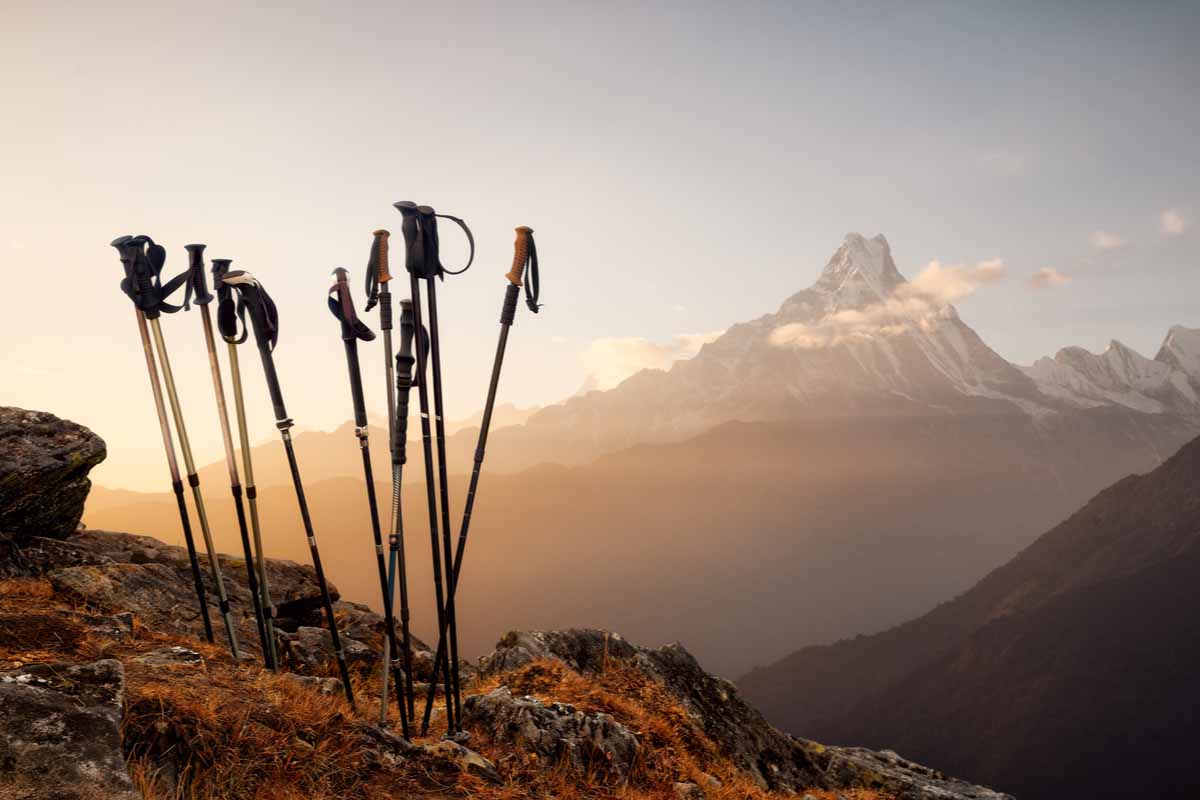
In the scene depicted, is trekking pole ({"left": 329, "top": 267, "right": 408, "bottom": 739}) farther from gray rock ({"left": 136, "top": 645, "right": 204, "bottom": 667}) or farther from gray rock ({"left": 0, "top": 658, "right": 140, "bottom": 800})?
gray rock ({"left": 0, "top": 658, "right": 140, "bottom": 800})

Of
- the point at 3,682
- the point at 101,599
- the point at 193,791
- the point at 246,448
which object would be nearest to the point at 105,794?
the point at 193,791

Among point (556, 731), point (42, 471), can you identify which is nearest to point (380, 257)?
point (556, 731)

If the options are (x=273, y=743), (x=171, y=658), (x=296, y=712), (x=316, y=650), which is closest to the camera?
(x=273, y=743)

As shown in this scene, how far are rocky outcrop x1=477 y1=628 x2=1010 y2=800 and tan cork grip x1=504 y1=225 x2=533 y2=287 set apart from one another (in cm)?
683

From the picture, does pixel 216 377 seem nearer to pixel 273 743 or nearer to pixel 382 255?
pixel 382 255

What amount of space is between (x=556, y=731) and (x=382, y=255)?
6.58 meters

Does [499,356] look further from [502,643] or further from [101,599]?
[101,599]

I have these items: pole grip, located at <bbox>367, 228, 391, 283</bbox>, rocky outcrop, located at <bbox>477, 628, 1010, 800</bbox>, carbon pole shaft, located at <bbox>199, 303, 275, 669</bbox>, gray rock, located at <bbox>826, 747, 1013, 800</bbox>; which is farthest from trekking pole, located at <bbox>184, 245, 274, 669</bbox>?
gray rock, located at <bbox>826, 747, 1013, 800</bbox>

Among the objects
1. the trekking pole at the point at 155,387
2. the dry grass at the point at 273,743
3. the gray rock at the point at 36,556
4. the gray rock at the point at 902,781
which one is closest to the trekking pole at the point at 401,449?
the dry grass at the point at 273,743

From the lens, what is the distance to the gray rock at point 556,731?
773cm

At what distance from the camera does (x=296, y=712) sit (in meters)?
5.75

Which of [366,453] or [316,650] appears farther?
[316,650]

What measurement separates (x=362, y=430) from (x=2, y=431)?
8.73m

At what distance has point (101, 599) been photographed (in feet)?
32.1
